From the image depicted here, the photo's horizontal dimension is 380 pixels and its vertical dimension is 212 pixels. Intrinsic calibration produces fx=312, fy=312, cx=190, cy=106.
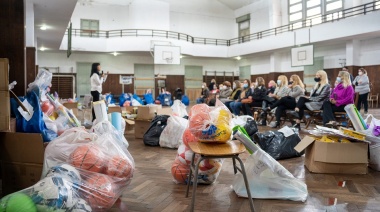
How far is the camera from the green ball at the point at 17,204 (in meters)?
1.54

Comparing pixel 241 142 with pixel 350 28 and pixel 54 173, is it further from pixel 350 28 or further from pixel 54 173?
pixel 350 28

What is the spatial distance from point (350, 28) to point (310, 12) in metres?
3.40

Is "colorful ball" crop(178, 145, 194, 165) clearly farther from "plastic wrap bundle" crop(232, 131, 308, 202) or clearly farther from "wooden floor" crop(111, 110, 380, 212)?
"plastic wrap bundle" crop(232, 131, 308, 202)

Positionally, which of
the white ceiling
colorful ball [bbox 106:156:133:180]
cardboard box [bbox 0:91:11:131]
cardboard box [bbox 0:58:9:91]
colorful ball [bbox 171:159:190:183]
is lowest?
colorful ball [bbox 171:159:190:183]

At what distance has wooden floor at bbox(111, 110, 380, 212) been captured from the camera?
2.10 metres

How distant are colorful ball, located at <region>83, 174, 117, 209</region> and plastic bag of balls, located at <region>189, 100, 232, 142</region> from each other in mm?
661

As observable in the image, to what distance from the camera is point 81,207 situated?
1.71 m

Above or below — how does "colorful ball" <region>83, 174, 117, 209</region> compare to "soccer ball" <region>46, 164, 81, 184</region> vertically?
below

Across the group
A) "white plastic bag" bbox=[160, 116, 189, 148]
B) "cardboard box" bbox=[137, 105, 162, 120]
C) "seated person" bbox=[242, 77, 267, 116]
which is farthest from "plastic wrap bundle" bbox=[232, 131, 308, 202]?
"seated person" bbox=[242, 77, 267, 116]

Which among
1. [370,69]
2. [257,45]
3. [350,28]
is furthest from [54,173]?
[257,45]

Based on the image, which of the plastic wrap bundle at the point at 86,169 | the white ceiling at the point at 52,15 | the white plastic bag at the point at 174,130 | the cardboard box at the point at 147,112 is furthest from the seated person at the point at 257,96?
the plastic wrap bundle at the point at 86,169

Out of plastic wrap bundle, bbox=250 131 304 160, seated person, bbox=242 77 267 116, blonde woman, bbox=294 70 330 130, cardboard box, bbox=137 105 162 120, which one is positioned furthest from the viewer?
seated person, bbox=242 77 267 116

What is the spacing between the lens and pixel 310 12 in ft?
45.5

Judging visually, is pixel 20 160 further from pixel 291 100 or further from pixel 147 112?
pixel 291 100
